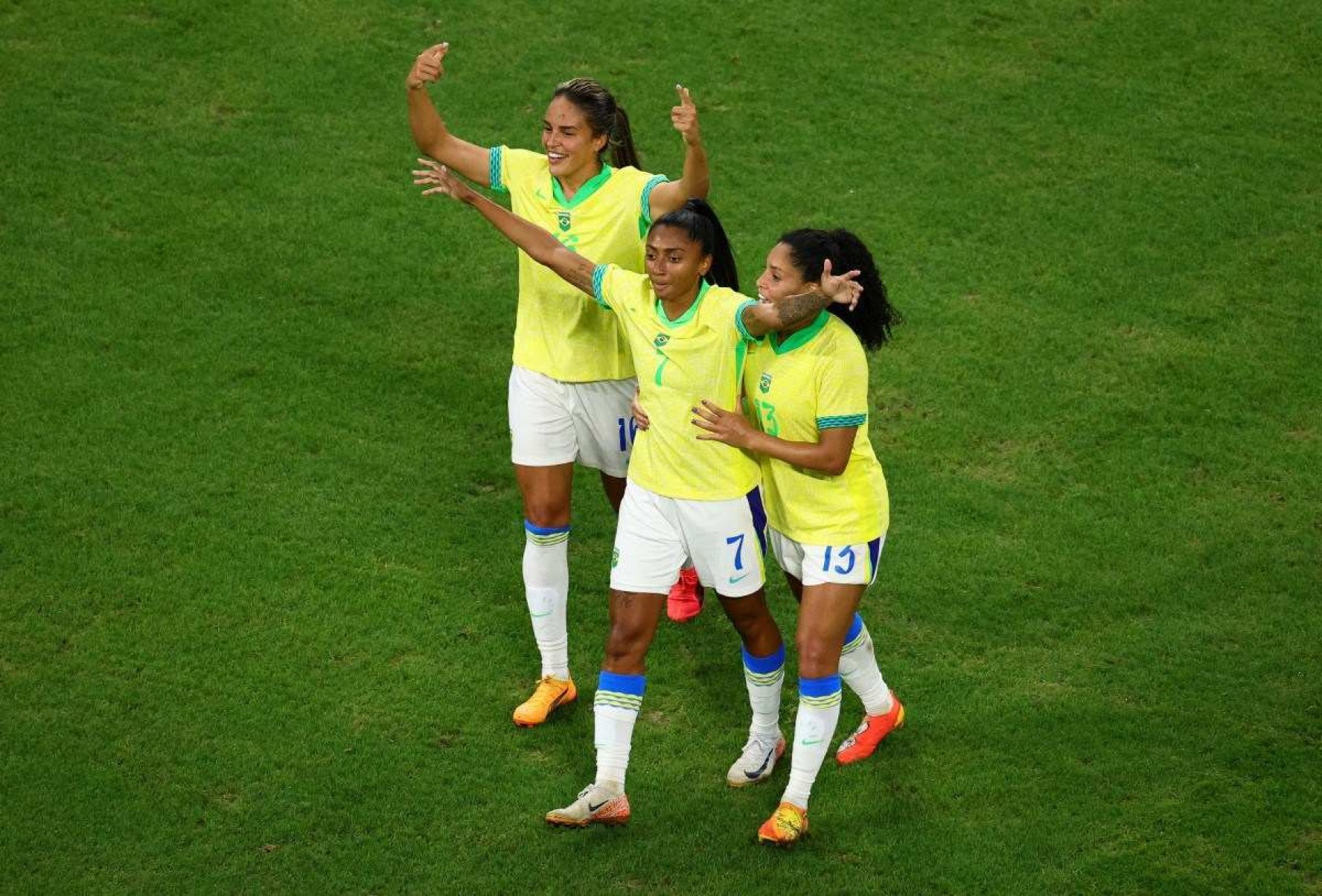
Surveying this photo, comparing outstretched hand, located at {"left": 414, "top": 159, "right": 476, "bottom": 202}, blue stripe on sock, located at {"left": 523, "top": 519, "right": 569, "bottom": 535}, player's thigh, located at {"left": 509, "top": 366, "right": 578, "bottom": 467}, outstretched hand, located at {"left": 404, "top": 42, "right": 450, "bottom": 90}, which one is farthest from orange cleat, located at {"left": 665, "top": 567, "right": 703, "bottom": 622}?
outstretched hand, located at {"left": 404, "top": 42, "right": 450, "bottom": 90}

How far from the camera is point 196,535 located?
26.9ft

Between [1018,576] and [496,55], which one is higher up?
[496,55]

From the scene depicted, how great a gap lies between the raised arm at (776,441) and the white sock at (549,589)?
1.20 meters

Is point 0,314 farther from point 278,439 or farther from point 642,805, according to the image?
point 642,805

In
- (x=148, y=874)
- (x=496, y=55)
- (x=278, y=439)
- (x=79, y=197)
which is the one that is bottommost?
(x=148, y=874)

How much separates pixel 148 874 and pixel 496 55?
689cm

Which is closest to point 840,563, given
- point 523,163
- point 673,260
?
point 673,260

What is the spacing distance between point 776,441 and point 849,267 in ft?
2.33

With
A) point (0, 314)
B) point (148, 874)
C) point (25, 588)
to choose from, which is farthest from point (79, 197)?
point (148, 874)

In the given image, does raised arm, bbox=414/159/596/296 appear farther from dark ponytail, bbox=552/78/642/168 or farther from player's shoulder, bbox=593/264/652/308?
dark ponytail, bbox=552/78/642/168

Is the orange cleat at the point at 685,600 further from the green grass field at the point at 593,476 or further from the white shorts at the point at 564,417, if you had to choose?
the white shorts at the point at 564,417

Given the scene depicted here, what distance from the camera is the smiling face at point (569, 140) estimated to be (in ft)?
22.6

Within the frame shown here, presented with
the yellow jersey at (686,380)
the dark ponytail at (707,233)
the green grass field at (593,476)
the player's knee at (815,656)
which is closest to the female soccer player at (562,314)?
the dark ponytail at (707,233)

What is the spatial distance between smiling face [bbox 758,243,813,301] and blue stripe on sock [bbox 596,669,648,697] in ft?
Answer: 5.00
